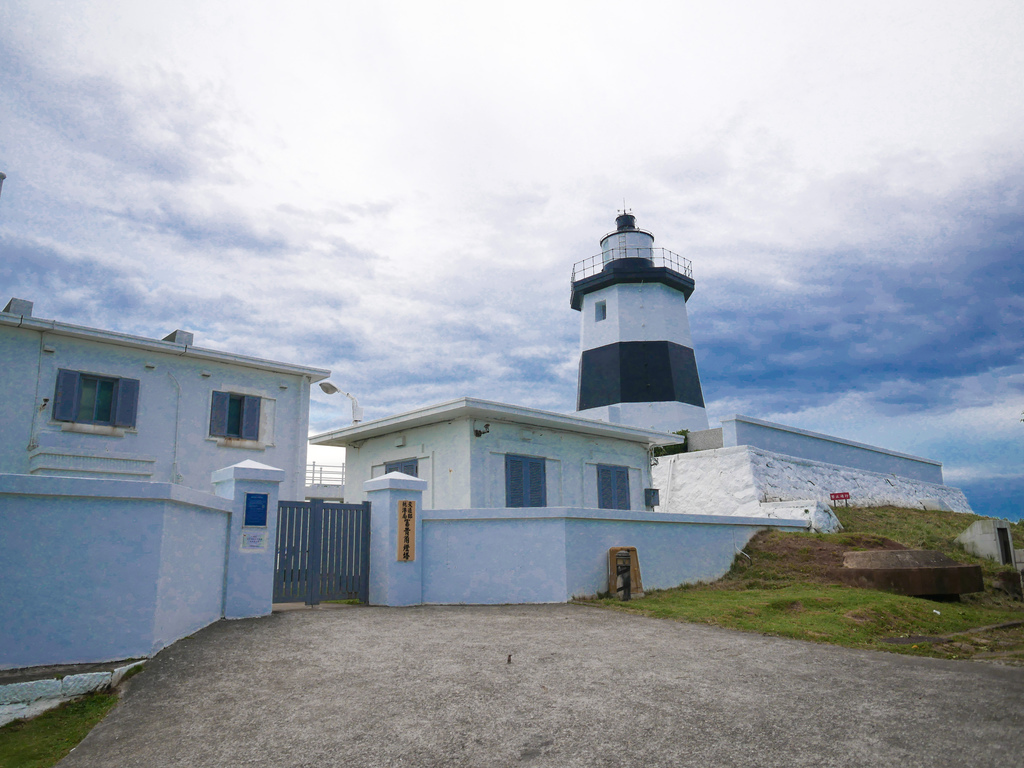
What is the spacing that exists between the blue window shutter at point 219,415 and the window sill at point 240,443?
12 cm

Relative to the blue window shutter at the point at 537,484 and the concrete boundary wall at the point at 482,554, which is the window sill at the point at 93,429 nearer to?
the concrete boundary wall at the point at 482,554

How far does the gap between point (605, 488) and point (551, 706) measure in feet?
44.0

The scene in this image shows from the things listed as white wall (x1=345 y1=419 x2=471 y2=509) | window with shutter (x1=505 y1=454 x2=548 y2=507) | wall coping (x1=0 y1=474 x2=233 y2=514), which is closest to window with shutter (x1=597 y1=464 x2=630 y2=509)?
window with shutter (x1=505 y1=454 x2=548 y2=507)

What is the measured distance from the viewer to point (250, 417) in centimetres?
1644

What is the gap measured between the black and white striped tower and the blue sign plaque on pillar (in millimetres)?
17104

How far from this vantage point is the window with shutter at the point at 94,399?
46.0 feet

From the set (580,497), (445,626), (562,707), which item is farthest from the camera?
(580,497)

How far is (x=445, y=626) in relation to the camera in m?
8.80

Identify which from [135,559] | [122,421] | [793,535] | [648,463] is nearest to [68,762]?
[135,559]

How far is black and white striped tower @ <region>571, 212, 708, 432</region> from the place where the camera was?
1044 inches

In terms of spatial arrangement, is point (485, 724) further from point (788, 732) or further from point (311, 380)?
point (311, 380)

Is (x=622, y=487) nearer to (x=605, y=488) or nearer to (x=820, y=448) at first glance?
(x=605, y=488)

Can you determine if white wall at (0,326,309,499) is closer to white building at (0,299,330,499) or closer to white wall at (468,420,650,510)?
white building at (0,299,330,499)

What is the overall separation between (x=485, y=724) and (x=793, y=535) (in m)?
13.3
